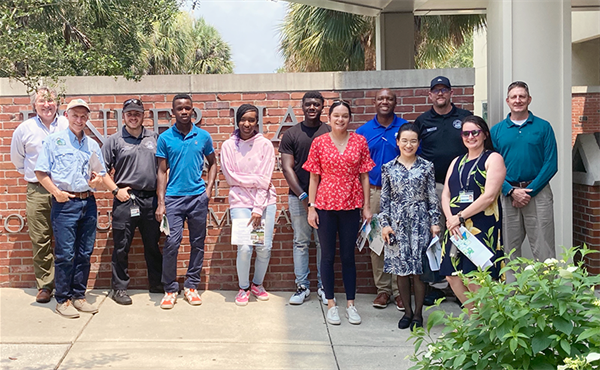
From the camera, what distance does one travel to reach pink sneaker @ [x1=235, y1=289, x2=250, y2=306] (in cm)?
638

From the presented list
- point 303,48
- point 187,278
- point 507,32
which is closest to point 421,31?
point 303,48

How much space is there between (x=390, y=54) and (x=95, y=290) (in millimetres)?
7194

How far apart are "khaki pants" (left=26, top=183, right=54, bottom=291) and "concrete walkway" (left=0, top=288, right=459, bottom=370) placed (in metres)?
0.29

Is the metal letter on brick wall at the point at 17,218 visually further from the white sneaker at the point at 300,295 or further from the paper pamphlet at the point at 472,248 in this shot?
the paper pamphlet at the point at 472,248

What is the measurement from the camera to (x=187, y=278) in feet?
21.2

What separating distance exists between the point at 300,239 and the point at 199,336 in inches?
58.5

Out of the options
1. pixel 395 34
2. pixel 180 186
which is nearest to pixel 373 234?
pixel 180 186

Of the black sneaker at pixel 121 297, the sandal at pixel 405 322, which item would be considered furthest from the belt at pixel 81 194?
the sandal at pixel 405 322

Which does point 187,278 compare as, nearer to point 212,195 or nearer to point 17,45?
point 212,195

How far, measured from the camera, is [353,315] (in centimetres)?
591

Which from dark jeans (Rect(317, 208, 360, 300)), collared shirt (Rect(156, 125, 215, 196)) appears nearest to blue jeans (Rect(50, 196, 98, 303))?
collared shirt (Rect(156, 125, 215, 196))

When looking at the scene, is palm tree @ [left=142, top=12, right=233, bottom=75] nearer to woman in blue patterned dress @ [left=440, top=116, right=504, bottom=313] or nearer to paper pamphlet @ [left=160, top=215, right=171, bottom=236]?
paper pamphlet @ [left=160, top=215, right=171, bottom=236]

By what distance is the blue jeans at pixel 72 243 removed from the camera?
5828mm

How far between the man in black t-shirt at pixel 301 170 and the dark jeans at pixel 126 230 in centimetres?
136
